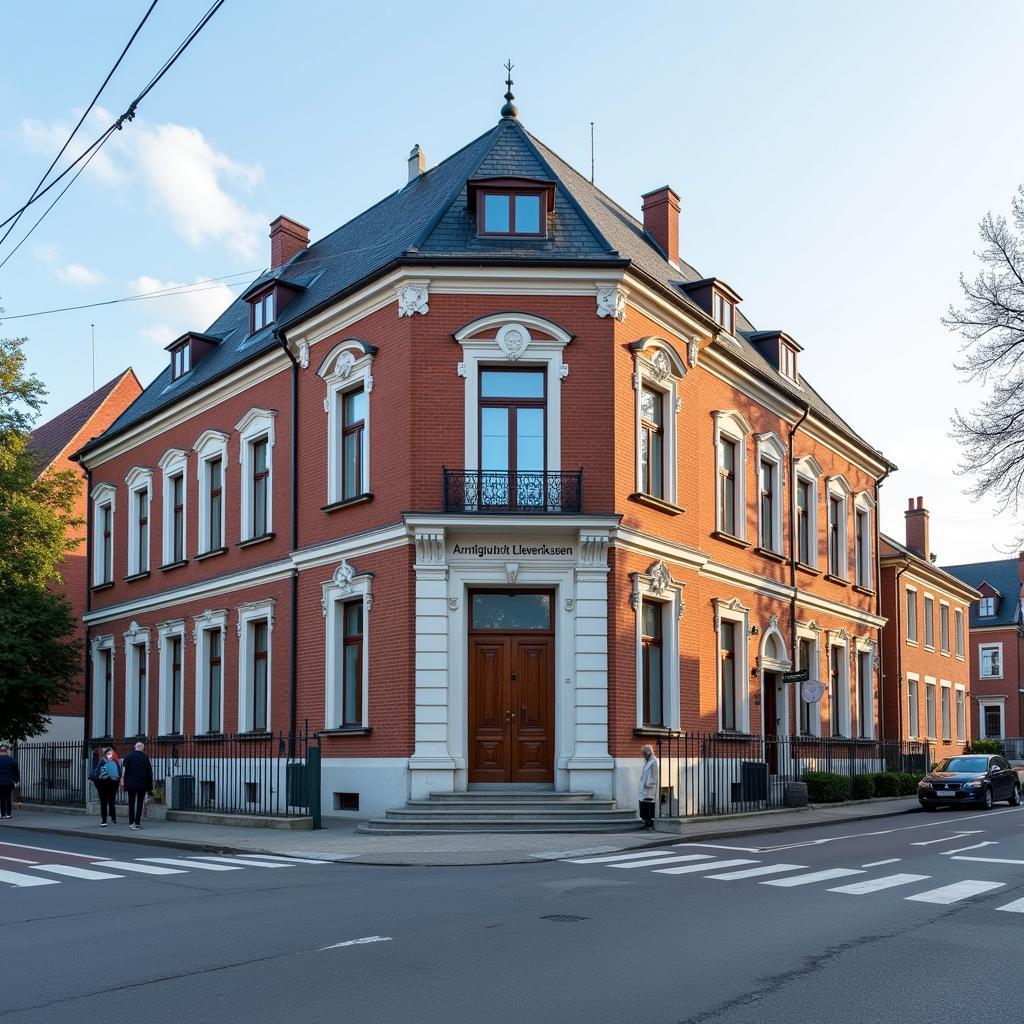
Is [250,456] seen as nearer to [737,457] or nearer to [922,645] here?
[737,457]

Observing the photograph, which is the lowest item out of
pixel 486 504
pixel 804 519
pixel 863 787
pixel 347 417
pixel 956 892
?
pixel 863 787

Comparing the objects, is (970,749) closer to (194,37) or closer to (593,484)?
(593,484)

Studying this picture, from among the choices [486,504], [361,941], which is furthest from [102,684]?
[361,941]

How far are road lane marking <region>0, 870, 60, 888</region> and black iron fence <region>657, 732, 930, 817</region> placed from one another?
36.2 ft

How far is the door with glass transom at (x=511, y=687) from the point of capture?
861 inches

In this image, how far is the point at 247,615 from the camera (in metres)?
27.5

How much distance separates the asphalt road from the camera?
24.5ft

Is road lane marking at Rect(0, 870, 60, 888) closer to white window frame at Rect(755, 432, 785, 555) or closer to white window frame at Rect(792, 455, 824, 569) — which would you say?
white window frame at Rect(755, 432, 785, 555)

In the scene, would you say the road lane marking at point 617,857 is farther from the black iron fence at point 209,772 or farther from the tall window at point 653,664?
the black iron fence at point 209,772

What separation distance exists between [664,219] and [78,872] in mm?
21443

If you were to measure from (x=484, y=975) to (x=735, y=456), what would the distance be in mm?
21501

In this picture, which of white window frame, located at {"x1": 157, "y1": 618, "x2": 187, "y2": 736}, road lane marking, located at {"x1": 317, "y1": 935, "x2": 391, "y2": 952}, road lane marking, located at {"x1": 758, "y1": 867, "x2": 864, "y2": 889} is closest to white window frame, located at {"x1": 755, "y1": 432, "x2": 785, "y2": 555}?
white window frame, located at {"x1": 157, "y1": 618, "x2": 187, "y2": 736}

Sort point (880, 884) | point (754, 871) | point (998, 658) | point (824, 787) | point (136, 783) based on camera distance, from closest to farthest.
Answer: point (880, 884), point (754, 871), point (136, 783), point (824, 787), point (998, 658)

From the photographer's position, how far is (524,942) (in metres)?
9.62
